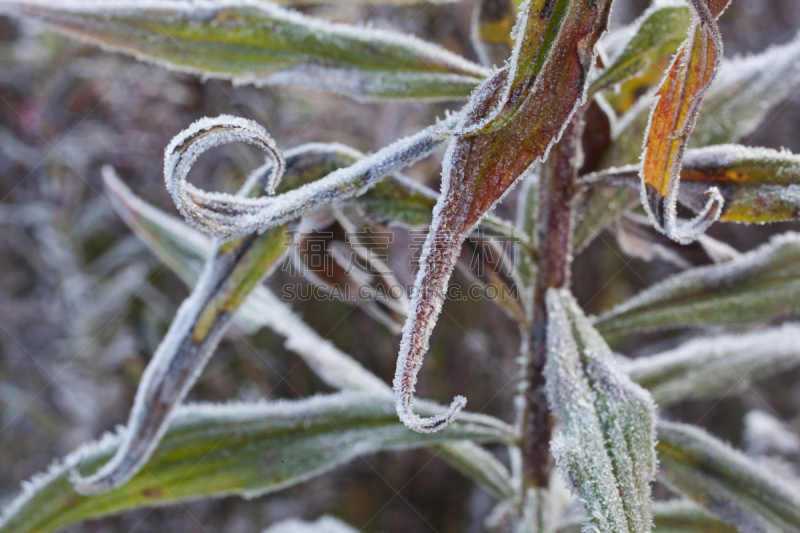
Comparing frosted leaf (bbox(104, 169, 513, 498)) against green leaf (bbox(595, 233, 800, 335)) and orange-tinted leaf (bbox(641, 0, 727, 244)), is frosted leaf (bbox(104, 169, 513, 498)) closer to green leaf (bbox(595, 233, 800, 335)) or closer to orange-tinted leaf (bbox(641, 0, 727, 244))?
green leaf (bbox(595, 233, 800, 335))

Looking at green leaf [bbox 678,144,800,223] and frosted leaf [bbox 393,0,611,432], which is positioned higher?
green leaf [bbox 678,144,800,223]

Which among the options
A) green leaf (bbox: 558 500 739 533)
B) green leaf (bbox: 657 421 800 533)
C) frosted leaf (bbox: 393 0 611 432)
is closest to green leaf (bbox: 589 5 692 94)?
frosted leaf (bbox: 393 0 611 432)

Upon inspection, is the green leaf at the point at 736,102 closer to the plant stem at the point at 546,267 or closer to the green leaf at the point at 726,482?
the plant stem at the point at 546,267

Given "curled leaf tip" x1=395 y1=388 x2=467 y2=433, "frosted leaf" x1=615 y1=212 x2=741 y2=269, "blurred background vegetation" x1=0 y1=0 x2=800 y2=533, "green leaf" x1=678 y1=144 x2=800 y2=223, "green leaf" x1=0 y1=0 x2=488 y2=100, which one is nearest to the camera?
"curled leaf tip" x1=395 y1=388 x2=467 y2=433

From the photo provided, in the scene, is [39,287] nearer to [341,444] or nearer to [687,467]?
[341,444]

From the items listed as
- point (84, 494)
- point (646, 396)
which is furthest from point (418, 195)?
point (84, 494)
